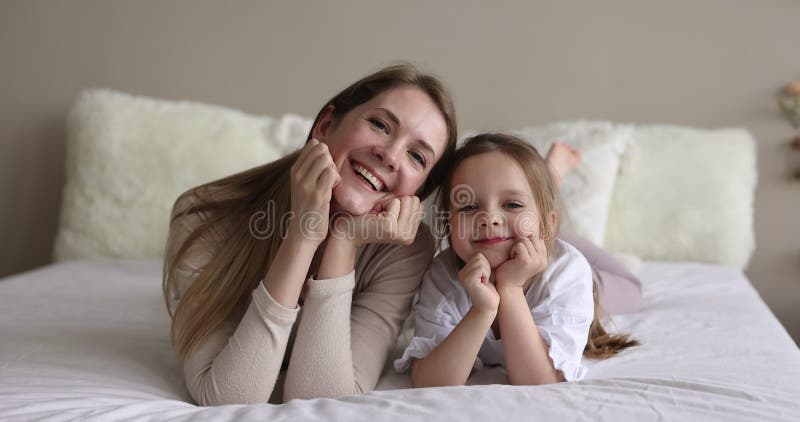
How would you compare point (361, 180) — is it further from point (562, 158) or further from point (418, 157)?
point (562, 158)

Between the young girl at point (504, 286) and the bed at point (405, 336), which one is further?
the young girl at point (504, 286)

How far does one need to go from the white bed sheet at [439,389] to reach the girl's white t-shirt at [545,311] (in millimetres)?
57

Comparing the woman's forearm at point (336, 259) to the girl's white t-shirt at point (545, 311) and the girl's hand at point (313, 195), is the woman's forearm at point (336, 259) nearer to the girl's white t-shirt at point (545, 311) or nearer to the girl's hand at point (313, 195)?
the girl's hand at point (313, 195)

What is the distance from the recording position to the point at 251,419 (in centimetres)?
92

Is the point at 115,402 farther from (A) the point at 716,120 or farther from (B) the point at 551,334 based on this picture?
(A) the point at 716,120

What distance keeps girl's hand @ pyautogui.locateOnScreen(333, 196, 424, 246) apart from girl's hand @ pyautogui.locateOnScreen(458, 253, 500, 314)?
0.39 ft

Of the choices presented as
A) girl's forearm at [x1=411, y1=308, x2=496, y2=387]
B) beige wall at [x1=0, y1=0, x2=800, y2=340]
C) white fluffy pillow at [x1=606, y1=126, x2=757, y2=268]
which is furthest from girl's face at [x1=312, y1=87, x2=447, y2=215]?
beige wall at [x1=0, y1=0, x2=800, y2=340]

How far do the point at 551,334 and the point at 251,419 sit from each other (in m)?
0.48

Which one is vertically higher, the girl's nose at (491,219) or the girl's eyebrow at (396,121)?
A: the girl's eyebrow at (396,121)

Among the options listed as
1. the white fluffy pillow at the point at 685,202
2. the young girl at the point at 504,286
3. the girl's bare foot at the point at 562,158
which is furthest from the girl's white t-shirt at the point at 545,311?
the white fluffy pillow at the point at 685,202

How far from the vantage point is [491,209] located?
1.21 metres

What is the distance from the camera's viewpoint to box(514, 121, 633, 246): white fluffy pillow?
6.66 ft

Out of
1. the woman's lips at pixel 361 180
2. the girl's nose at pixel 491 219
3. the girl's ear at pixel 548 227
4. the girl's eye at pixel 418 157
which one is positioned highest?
the girl's eye at pixel 418 157

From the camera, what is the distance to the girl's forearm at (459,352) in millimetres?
1107
